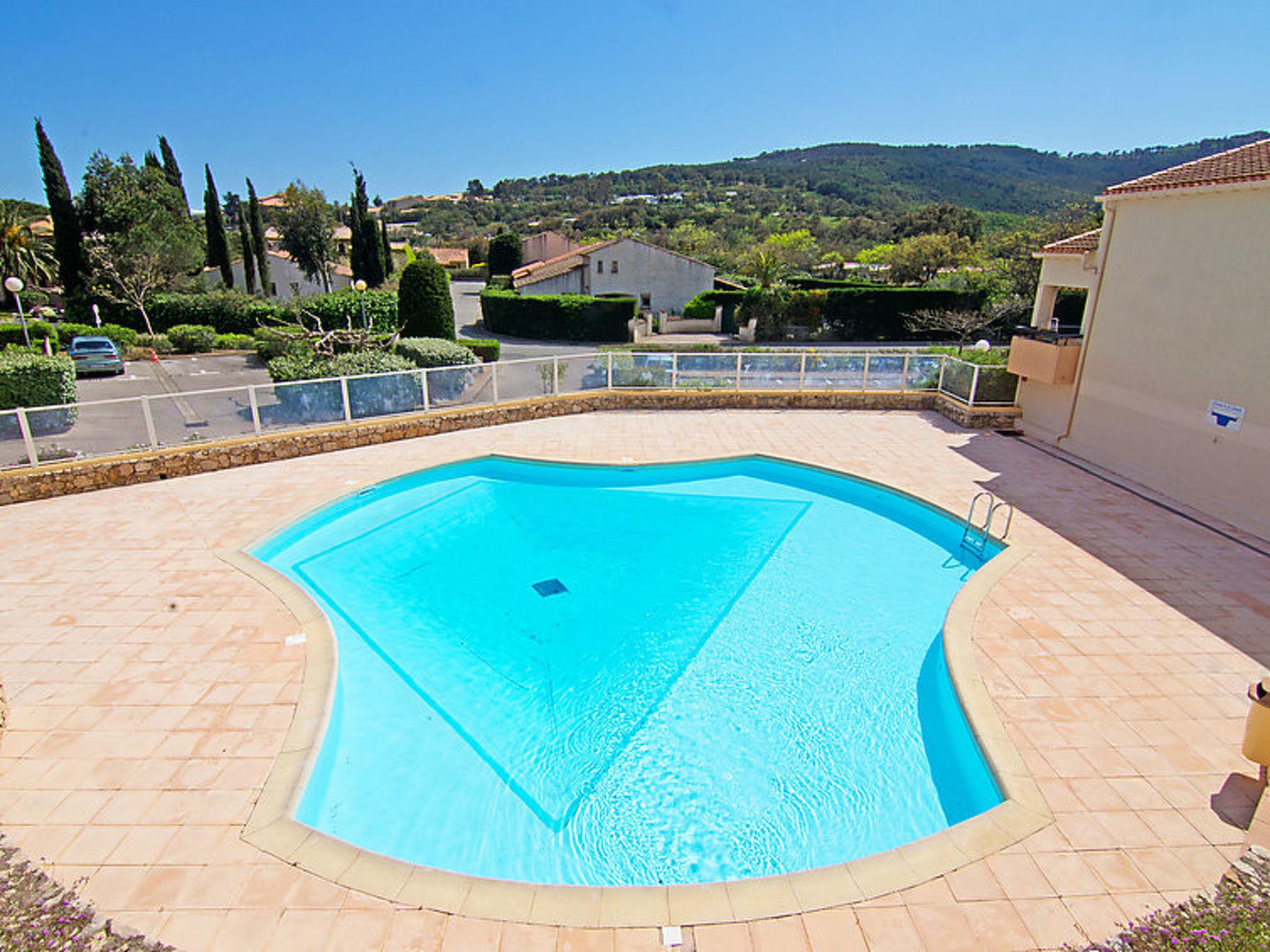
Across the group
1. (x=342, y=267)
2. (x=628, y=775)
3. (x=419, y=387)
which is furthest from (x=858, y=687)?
(x=342, y=267)

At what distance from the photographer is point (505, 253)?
180 ft

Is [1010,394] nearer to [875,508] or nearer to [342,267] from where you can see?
[875,508]

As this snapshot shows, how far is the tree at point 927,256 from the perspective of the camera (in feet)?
139

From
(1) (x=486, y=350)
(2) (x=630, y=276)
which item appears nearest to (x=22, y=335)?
(1) (x=486, y=350)

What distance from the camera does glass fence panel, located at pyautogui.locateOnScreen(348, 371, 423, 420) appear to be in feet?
42.9

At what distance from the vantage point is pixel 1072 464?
12039 mm

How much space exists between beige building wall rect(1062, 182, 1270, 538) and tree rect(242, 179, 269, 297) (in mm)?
39000

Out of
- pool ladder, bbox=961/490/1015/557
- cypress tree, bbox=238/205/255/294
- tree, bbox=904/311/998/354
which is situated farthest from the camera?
cypress tree, bbox=238/205/255/294

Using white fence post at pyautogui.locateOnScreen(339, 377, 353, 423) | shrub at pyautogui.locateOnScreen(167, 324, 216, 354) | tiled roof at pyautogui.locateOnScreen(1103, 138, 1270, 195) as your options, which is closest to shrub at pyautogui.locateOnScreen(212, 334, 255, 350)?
shrub at pyautogui.locateOnScreen(167, 324, 216, 354)

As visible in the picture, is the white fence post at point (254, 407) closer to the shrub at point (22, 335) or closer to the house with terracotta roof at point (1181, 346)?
the house with terracotta roof at point (1181, 346)

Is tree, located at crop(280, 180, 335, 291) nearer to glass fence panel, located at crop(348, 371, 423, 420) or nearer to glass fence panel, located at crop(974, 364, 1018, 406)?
glass fence panel, located at crop(348, 371, 423, 420)

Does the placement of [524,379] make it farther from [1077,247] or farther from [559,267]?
[559,267]

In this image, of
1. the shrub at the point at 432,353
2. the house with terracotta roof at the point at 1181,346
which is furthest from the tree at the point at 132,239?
the house with terracotta roof at the point at 1181,346

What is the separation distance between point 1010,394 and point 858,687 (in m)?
10.3
